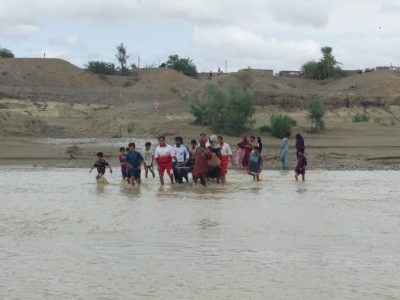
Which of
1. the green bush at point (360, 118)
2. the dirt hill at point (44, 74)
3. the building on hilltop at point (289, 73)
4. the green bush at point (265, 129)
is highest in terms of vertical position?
the building on hilltop at point (289, 73)

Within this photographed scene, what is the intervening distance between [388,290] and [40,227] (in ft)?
23.2

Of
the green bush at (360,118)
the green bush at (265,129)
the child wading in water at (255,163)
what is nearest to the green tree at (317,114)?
the green bush at (265,129)

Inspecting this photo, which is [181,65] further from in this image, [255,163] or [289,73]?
[255,163]

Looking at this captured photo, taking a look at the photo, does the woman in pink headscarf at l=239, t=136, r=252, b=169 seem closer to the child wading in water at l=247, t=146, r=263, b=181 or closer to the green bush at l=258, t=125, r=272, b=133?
the child wading in water at l=247, t=146, r=263, b=181

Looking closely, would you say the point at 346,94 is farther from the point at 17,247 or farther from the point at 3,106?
the point at 17,247

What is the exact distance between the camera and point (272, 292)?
977 cm

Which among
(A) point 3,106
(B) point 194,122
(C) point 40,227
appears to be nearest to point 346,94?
(B) point 194,122

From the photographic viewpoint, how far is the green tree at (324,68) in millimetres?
83750

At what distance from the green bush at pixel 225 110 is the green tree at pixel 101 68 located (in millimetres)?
40690

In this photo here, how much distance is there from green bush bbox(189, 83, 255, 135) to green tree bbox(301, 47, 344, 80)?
135ft

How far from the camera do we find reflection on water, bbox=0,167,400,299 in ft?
32.8

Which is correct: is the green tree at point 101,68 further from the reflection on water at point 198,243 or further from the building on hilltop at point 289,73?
the reflection on water at point 198,243

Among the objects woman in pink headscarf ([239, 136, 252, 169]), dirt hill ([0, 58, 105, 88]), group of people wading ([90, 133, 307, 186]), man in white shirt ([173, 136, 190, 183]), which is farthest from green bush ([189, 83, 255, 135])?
dirt hill ([0, 58, 105, 88])

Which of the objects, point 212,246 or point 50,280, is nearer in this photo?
point 50,280
